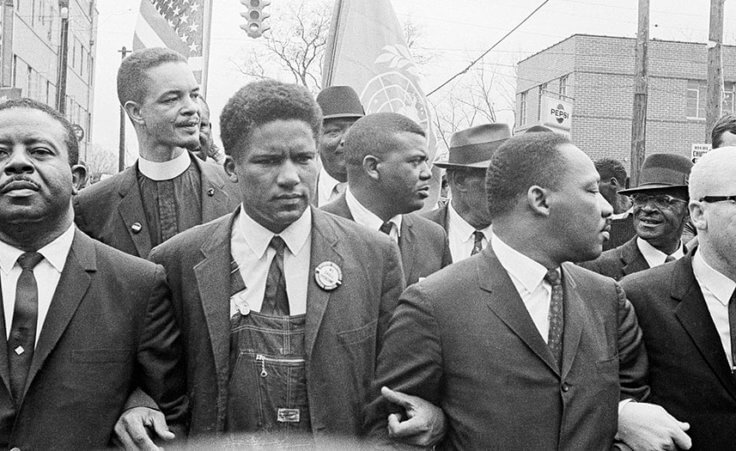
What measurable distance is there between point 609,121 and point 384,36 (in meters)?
26.2

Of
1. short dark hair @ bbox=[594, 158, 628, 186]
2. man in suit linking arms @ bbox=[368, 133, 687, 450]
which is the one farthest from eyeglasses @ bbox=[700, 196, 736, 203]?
short dark hair @ bbox=[594, 158, 628, 186]

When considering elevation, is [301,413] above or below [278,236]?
below

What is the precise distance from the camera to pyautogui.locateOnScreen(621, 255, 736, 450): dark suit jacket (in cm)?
351

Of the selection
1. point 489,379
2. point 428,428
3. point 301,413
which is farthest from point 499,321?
point 301,413

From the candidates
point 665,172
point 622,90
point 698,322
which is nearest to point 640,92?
point 665,172

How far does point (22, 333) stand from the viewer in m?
3.15

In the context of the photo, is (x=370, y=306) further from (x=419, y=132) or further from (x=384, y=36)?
(x=384, y=36)

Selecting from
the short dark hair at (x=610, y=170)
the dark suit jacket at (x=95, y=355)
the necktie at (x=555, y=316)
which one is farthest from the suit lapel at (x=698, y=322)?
the short dark hair at (x=610, y=170)

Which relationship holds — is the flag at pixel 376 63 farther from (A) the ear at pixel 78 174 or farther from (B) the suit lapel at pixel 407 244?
(A) the ear at pixel 78 174

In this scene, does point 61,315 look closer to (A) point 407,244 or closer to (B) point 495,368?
(B) point 495,368

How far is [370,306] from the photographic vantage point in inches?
137

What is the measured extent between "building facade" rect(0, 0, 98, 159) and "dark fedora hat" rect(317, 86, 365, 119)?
15124 millimetres

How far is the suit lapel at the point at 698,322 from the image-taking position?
3531 millimetres

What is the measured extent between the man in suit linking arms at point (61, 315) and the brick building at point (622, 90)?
30.2m
